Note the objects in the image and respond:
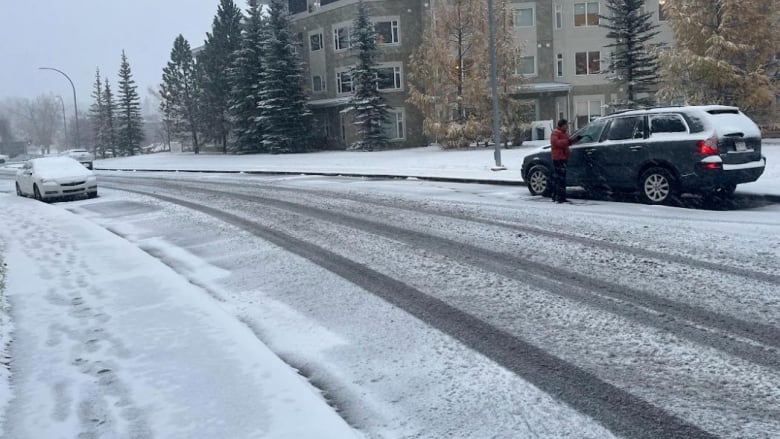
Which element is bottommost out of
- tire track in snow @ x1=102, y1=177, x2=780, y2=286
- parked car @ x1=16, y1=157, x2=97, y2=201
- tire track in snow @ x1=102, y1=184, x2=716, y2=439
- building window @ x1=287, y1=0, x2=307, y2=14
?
tire track in snow @ x1=102, y1=184, x2=716, y2=439

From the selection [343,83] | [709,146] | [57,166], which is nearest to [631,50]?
[343,83]

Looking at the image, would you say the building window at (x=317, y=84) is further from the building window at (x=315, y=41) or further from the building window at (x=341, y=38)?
the building window at (x=341, y=38)

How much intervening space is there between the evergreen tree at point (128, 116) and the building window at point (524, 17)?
4682cm

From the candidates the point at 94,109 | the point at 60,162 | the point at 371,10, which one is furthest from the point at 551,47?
the point at 94,109

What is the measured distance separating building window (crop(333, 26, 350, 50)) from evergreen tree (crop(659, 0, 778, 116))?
22304 millimetres

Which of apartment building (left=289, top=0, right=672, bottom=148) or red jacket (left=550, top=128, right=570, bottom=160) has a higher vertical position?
apartment building (left=289, top=0, right=672, bottom=148)

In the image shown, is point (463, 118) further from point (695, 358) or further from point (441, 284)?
point (695, 358)

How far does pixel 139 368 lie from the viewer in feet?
16.9

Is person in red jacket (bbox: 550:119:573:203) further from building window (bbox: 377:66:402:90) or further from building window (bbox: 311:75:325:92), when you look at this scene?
building window (bbox: 311:75:325:92)

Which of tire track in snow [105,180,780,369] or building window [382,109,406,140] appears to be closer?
tire track in snow [105,180,780,369]

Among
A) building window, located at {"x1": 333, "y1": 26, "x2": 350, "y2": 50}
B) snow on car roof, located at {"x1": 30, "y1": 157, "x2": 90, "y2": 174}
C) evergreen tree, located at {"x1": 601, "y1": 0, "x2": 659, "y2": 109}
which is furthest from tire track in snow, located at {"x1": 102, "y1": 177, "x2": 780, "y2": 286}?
building window, located at {"x1": 333, "y1": 26, "x2": 350, "y2": 50}

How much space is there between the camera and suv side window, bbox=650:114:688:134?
12.5 meters

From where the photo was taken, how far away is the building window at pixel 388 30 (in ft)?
141

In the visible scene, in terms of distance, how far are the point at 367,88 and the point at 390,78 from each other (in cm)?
311
